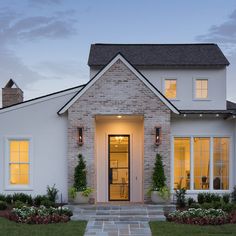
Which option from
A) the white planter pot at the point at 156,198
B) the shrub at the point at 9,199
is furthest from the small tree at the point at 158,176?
the shrub at the point at 9,199

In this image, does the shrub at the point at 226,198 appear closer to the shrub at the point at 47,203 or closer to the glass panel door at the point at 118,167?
the glass panel door at the point at 118,167

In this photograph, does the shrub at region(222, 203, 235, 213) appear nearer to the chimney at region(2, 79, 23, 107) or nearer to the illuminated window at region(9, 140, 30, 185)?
the illuminated window at region(9, 140, 30, 185)

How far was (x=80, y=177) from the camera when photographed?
52.9 ft

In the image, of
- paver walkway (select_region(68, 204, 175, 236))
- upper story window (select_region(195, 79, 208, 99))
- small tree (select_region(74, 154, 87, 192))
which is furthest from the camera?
upper story window (select_region(195, 79, 208, 99))

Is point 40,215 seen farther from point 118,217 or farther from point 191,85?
point 191,85

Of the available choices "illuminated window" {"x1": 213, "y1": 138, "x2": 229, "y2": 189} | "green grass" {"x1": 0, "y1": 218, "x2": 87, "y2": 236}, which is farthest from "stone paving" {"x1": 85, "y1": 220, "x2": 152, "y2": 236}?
"illuminated window" {"x1": 213, "y1": 138, "x2": 229, "y2": 189}

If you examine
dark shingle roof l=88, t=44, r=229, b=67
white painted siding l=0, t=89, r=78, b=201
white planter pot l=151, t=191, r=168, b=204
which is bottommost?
white planter pot l=151, t=191, r=168, b=204

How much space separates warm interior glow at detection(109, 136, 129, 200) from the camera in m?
18.2

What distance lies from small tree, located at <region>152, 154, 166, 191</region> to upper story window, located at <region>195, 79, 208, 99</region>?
567cm

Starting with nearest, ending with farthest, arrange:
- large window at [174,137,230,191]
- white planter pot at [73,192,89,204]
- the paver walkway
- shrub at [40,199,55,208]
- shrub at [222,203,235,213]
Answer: the paver walkway < shrub at [222,203,235,213] < shrub at [40,199,55,208] < white planter pot at [73,192,89,204] < large window at [174,137,230,191]

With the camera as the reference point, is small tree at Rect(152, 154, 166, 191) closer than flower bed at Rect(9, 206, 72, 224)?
No

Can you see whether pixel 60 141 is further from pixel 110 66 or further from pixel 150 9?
pixel 150 9

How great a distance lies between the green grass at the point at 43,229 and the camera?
37.8ft

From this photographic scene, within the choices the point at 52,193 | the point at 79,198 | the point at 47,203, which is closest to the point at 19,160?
the point at 52,193
